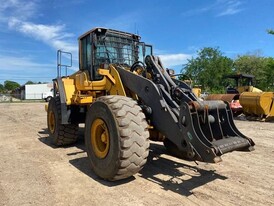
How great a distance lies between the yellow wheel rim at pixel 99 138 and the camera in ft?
16.2

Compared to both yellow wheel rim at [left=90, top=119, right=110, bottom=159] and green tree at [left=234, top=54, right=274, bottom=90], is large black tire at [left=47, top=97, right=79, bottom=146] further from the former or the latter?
green tree at [left=234, top=54, right=274, bottom=90]

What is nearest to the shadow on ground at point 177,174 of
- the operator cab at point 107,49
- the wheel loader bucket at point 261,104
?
the operator cab at point 107,49

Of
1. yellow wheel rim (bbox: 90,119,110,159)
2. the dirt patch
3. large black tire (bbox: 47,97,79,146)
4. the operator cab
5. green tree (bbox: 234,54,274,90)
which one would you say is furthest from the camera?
green tree (bbox: 234,54,274,90)

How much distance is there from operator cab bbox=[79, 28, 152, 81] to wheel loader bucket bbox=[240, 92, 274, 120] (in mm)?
8715

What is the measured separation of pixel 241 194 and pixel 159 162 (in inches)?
79.0

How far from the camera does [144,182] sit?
477 centimetres

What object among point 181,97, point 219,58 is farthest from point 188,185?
point 219,58

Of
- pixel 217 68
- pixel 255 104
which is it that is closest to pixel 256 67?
pixel 217 68

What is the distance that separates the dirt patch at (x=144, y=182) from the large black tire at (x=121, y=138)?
290mm

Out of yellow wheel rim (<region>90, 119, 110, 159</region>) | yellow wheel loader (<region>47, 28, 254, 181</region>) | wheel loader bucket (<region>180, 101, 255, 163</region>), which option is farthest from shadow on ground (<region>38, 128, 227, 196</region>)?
wheel loader bucket (<region>180, 101, 255, 163</region>)

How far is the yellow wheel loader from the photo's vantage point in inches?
171

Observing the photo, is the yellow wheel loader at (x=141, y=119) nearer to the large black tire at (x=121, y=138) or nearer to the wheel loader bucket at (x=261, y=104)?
the large black tire at (x=121, y=138)

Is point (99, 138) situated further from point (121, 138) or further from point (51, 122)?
point (51, 122)

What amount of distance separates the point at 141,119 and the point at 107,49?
2.81 meters
